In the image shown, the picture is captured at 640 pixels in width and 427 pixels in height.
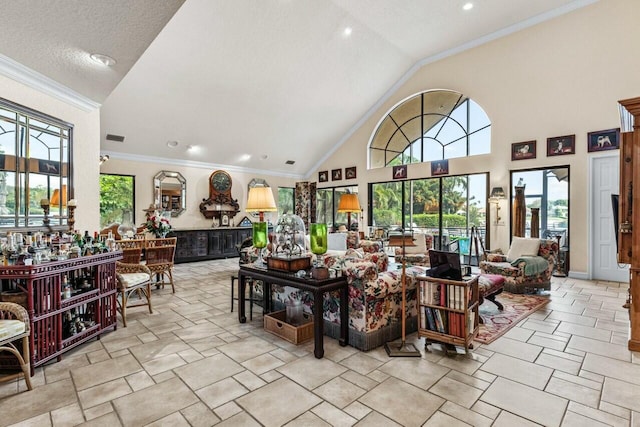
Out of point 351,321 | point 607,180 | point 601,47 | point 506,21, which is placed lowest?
point 351,321

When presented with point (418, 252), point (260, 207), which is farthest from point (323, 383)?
point (418, 252)

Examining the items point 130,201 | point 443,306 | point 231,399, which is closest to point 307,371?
point 231,399

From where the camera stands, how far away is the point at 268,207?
398cm

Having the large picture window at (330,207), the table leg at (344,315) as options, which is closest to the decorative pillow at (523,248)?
the table leg at (344,315)

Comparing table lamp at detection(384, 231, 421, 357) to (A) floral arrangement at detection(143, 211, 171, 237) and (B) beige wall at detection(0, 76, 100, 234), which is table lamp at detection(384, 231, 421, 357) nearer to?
(B) beige wall at detection(0, 76, 100, 234)

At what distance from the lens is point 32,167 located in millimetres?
3307

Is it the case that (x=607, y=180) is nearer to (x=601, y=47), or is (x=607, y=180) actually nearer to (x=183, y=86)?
(x=601, y=47)

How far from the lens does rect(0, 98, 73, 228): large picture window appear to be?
3.01 m

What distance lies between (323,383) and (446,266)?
147 centimetres

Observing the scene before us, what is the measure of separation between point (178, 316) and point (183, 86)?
4568 millimetres

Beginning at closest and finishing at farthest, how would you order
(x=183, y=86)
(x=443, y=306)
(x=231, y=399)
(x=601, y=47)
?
(x=231, y=399) → (x=443, y=306) → (x=601, y=47) → (x=183, y=86)

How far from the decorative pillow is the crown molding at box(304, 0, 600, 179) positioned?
4.46 metres

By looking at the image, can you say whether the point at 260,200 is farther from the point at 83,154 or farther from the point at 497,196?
the point at 497,196

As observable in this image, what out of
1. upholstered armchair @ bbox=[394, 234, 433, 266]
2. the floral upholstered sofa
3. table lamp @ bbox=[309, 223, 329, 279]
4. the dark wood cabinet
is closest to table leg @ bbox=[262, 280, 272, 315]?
the floral upholstered sofa
